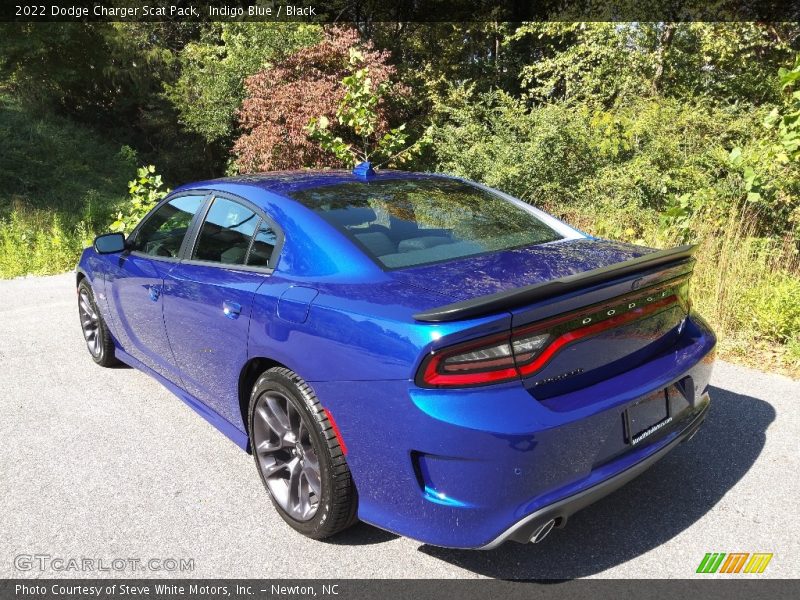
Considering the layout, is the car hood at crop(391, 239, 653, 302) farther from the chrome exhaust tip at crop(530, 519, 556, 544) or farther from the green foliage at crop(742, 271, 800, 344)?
the green foliage at crop(742, 271, 800, 344)

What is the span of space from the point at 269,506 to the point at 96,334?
9.12ft

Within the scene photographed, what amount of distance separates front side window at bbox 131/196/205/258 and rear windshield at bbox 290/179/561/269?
910 mm

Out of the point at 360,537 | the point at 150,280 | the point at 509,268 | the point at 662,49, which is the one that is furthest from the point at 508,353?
the point at 662,49

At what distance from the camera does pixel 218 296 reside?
294 cm

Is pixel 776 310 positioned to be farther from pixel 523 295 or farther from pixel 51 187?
pixel 51 187

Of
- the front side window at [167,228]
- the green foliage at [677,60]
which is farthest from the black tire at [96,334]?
the green foliage at [677,60]

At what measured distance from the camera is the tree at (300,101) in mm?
11938

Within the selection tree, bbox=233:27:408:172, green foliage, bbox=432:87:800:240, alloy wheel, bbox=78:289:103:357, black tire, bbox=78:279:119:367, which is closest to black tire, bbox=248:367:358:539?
black tire, bbox=78:279:119:367

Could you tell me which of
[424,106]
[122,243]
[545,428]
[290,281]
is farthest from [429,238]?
[424,106]

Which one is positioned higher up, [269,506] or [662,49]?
[662,49]

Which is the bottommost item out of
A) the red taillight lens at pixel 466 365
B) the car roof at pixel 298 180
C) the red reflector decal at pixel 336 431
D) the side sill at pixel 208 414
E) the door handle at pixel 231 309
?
the side sill at pixel 208 414

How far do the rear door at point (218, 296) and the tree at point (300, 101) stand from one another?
8.33 meters

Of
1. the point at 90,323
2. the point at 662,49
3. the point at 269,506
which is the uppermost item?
the point at 662,49

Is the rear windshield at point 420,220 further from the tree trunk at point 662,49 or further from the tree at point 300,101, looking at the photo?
the tree trunk at point 662,49
